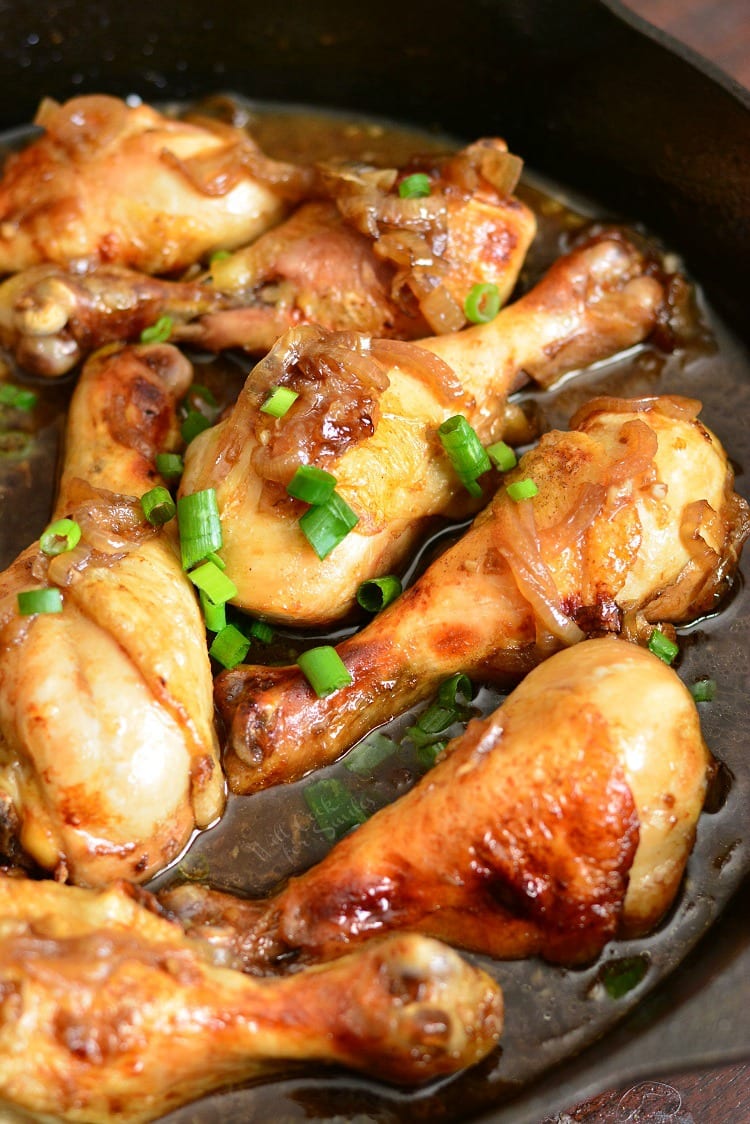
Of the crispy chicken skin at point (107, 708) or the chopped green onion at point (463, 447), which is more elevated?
the chopped green onion at point (463, 447)

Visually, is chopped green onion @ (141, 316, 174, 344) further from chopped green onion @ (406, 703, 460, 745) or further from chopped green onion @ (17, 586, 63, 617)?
chopped green onion @ (406, 703, 460, 745)

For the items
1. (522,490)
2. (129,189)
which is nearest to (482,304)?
(522,490)

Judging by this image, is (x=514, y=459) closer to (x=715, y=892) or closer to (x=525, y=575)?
(x=525, y=575)

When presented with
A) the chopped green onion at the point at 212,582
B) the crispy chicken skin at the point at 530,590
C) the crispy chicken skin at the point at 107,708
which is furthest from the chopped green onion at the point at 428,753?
the chopped green onion at the point at 212,582

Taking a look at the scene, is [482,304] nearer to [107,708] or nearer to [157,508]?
[157,508]

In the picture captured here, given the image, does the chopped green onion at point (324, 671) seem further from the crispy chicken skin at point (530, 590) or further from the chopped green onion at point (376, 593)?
the chopped green onion at point (376, 593)

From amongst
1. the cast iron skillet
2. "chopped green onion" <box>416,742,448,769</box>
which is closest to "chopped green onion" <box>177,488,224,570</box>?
"chopped green onion" <box>416,742,448,769</box>

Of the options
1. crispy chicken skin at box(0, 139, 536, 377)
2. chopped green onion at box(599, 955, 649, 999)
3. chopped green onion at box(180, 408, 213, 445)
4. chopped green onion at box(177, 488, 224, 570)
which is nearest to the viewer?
chopped green onion at box(599, 955, 649, 999)
